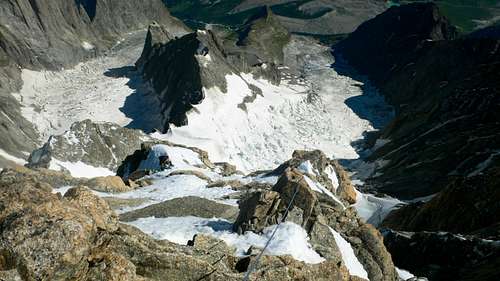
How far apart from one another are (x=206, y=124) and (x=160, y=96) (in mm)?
24603

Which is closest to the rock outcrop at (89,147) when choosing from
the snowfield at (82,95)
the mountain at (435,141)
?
the snowfield at (82,95)

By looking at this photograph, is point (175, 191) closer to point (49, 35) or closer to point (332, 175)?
point (332, 175)

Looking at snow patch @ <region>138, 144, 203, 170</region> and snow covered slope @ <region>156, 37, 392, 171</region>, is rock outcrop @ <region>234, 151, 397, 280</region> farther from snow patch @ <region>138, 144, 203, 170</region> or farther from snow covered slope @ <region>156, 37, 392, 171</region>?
snow covered slope @ <region>156, 37, 392, 171</region>

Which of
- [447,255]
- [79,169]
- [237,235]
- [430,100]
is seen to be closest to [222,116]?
[430,100]

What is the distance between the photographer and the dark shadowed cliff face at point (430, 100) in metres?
68.1

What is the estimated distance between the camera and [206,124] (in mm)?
94062

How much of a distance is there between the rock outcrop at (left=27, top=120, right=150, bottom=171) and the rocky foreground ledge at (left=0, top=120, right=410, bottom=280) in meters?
21.6

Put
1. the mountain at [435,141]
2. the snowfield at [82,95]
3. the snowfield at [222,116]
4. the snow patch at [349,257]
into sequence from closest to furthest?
the snow patch at [349,257]
the mountain at [435,141]
the snowfield at [222,116]
the snowfield at [82,95]

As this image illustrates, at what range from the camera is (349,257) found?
2588 centimetres

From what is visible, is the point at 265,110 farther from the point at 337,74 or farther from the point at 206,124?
the point at 337,74

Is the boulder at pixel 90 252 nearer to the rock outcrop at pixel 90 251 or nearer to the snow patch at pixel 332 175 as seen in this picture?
the rock outcrop at pixel 90 251

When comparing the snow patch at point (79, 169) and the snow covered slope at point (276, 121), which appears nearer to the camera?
the snow patch at point (79, 169)

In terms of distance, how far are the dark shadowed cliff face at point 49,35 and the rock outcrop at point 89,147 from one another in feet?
41.5

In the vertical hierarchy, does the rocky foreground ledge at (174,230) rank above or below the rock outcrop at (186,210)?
above
